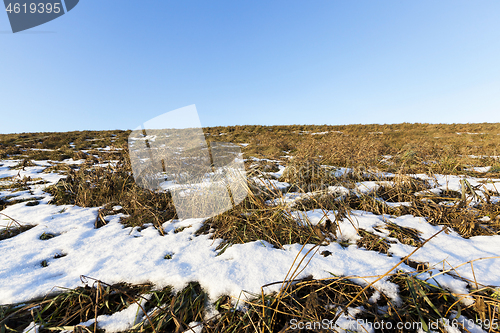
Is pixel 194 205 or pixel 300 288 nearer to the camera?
pixel 300 288

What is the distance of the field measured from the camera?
974 millimetres

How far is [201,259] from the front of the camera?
140 cm

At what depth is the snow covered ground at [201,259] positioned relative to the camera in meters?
1.13

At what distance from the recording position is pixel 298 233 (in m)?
1.66

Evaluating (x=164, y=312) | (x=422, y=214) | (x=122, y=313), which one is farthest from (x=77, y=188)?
(x=422, y=214)

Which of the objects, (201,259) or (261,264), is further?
(201,259)

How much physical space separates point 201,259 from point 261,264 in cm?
45

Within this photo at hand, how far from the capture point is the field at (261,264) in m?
0.97

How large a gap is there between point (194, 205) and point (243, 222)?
72 cm

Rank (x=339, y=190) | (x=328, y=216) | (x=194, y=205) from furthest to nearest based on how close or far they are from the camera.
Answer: (x=339, y=190) < (x=194, y=205) < (x=328, y=216)

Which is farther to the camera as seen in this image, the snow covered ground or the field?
the snow covered ground

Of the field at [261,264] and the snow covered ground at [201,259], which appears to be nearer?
the field at [261,264]

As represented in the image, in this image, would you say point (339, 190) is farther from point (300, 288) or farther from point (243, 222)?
point (300, 288)

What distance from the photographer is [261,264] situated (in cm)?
128
